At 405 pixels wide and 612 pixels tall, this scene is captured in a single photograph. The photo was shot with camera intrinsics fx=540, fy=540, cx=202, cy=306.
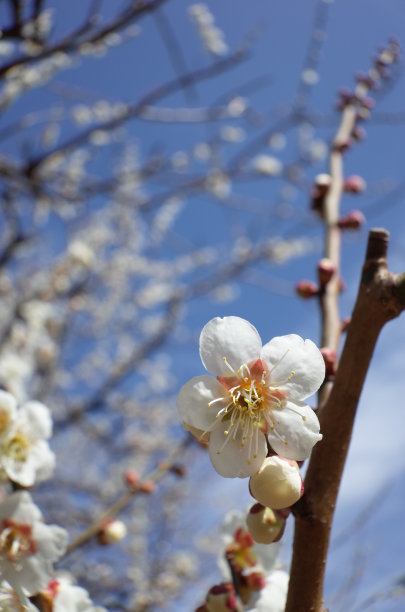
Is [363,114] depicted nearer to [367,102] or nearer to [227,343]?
[367,102]

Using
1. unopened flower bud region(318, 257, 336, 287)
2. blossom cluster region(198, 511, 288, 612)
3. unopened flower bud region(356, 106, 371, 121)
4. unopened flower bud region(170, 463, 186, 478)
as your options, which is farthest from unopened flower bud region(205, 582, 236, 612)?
unopened flower bud region(356, 106, 371, 121)

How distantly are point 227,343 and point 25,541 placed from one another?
526mm

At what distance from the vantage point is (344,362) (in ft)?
2.38

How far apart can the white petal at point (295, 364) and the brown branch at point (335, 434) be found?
0.10 feet

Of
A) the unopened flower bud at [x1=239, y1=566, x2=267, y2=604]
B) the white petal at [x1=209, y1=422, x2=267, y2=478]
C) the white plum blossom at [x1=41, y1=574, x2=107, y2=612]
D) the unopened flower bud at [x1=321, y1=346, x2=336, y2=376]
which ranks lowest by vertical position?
the unopened flower bud at [x1=239, y1=566, x2=267, y2=604]

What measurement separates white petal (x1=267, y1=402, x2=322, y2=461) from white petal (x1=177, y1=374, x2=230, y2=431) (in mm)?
83

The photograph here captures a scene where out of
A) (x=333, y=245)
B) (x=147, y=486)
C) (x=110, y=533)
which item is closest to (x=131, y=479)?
(x=147, y=486)

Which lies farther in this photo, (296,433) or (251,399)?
(251,399)

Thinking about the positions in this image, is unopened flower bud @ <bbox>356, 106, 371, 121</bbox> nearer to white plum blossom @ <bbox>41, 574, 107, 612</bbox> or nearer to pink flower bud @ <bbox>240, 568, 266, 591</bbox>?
pink flower bud @ <bbox>240, 568, 266, 591</bbox>

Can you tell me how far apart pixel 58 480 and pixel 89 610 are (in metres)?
5.81

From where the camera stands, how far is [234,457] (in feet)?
2.31

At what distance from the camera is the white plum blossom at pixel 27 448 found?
108 cm

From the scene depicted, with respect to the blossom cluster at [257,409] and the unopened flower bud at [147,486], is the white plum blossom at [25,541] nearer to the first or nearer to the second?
the blossom cluster at [257,409]

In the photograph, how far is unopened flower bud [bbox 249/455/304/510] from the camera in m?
0.64
